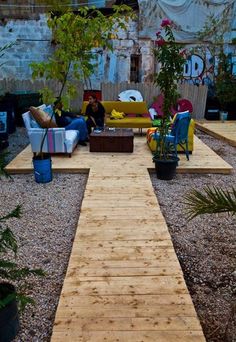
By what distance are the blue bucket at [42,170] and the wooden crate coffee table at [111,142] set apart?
1.55 meters

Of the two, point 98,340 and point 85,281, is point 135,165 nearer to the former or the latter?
point 85,281

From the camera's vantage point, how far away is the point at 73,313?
2098 mm

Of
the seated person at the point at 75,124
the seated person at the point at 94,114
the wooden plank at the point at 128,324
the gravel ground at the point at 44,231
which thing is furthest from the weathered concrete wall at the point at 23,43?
the wooden plank at the point at 128,324

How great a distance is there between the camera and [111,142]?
6172 mm

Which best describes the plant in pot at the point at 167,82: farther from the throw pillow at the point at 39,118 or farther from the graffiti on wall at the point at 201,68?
the graffiti on wall at the point at 201,68

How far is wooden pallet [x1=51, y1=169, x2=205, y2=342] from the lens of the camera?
1.96m

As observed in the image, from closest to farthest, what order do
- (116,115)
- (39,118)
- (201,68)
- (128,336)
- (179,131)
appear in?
(128,336)
(179,131)
(39,118)
(116,115)
(201,68)

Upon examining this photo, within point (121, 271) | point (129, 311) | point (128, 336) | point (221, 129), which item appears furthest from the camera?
point (221, 129)

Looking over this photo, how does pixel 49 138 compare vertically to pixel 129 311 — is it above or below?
above

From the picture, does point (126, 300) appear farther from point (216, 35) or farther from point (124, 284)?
point (216, 35)

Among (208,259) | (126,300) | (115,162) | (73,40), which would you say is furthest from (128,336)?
(115,162)

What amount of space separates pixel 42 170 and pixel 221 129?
593 centimetres

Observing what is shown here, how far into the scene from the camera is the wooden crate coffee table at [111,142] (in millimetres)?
6152

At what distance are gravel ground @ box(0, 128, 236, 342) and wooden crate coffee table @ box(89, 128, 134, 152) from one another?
3.68 ft
